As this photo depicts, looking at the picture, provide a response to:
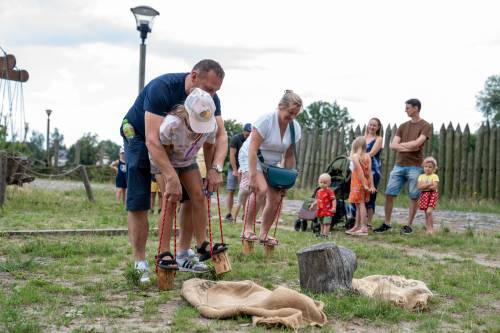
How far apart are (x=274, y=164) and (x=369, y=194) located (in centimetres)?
340

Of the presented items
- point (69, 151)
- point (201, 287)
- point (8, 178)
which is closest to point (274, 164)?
point (201, 287)

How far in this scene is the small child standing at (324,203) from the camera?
9.50 m

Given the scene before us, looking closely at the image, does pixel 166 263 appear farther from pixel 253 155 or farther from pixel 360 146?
pixel 360 146

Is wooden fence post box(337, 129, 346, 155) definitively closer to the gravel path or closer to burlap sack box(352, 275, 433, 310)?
the gravel path

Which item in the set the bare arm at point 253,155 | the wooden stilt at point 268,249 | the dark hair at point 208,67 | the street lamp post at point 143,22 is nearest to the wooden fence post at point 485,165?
the street lamp post at point 143,22

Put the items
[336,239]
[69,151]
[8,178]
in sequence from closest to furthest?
1. [336,239]
2. [8,178]
3. [69,151]

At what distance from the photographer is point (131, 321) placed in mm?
4098

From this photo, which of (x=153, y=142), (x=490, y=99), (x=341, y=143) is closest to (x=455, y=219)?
(x=341, y=143)

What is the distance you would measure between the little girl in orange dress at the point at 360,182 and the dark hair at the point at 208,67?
201 inches

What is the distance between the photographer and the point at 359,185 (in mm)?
9945

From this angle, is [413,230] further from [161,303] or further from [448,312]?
[161,303]

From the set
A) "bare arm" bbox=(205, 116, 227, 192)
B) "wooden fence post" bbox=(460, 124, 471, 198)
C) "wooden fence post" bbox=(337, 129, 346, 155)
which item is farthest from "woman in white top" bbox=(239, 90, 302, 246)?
"wooden fence post" bbox=(337, 129, 346, 155)

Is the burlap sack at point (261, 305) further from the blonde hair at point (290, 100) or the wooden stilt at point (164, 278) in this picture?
the blonde hair at point (290, 100)

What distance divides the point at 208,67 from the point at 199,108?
1.20 feet
